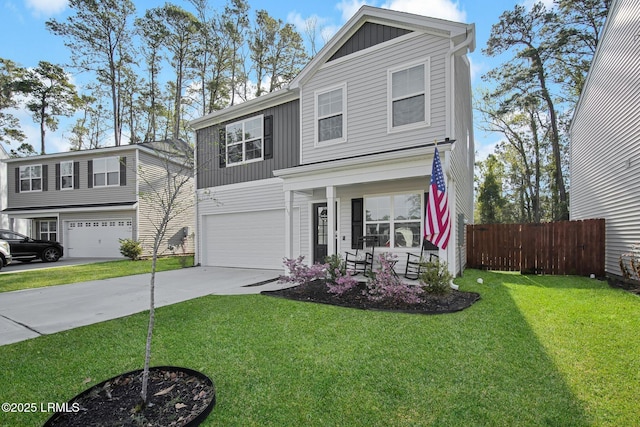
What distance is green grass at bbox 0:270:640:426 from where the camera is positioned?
2506 mm

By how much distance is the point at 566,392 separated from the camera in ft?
8.89

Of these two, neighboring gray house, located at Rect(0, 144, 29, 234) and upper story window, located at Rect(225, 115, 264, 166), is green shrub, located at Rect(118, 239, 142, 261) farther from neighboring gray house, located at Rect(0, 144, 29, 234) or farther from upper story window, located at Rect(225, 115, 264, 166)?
neighboring gray house, located at Rect(0, 144, 29, 234)

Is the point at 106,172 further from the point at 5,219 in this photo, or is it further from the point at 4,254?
the point at 5,219

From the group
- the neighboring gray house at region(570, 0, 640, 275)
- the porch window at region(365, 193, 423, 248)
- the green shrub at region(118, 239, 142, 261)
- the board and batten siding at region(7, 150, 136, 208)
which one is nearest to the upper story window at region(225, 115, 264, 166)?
the porch window at region(365, 193, 423, 248)

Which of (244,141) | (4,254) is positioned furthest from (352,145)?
(4,254)

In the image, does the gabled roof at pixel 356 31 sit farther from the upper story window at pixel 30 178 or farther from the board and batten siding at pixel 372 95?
the upper story window at pixel 30 178

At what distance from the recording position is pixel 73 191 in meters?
16.4

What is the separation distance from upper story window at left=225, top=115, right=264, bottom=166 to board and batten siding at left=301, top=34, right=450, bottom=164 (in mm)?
2061

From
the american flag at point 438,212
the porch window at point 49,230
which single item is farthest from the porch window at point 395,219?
the porch window at point 49,230

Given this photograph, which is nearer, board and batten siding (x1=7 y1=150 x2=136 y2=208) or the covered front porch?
the covered front porch

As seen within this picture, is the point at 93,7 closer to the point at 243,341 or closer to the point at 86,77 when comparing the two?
the point at 86,77

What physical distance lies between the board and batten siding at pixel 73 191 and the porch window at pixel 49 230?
43.8 inches

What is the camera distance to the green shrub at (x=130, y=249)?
14.4 metres

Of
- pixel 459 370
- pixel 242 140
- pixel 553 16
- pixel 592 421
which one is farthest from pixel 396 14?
pixel 553 16
